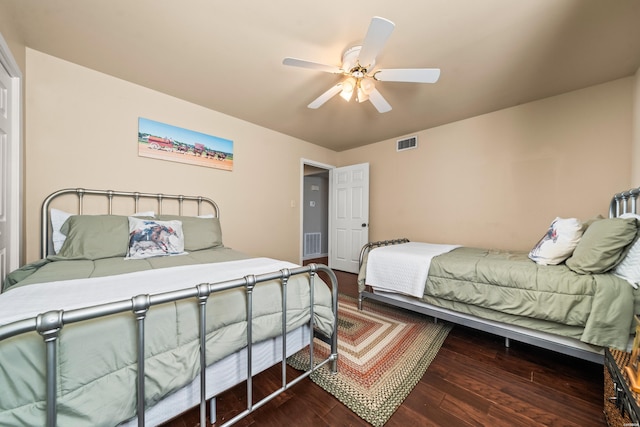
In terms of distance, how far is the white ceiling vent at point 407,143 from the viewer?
3688 mm

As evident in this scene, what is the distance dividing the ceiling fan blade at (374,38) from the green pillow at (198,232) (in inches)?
79.9

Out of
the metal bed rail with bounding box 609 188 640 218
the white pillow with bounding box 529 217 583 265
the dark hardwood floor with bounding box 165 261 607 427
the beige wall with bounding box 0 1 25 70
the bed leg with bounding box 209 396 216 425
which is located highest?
the beige wall with bounding box 0 1 25 70

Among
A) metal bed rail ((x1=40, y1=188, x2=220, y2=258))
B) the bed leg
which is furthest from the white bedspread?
metal bed rail ((x1=40, y1=188, x2=220, y2=258))

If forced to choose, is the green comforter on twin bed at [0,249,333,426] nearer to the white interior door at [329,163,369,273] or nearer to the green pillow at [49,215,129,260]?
the green pillow at [49,215,129,260]

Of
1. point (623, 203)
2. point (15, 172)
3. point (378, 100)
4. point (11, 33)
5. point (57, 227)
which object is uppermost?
point (11, 33)

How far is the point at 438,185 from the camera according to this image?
3.47 m

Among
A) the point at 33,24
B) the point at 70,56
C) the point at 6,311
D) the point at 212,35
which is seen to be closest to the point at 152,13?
the point at 212,35

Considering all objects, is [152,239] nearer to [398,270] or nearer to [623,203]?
[398,270]

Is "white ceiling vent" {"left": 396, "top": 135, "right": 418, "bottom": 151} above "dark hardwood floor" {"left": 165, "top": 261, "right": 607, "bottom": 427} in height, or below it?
above

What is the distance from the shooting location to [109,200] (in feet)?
7.50

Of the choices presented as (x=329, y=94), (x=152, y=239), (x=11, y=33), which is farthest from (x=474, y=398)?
(x=11, y=33)

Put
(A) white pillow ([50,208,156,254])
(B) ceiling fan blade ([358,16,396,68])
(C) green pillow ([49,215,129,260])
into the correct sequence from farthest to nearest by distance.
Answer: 1. (A) white pillow ([50,208,156,254])
2. (C) green pillow ([49,215,129,260])
3. (B) ceiling fan blade ([358,16,396,68])

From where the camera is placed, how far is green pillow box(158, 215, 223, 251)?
2256mm

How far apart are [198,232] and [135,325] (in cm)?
157
